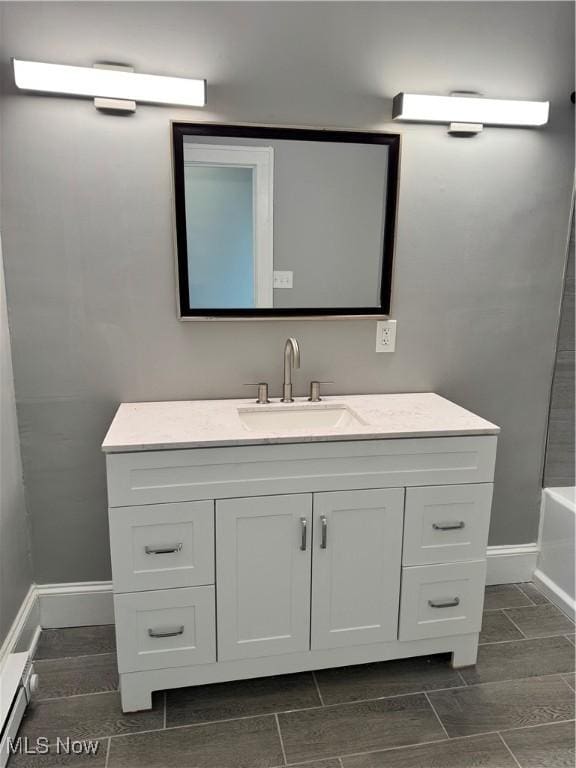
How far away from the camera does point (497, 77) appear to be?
81.3 inches

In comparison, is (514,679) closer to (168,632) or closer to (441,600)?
(441,600)

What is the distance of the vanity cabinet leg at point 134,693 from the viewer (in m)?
1.74

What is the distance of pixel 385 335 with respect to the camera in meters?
2.18

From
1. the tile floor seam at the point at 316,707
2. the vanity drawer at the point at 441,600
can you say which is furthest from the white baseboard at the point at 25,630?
the vanity drawer at the point at 441,600

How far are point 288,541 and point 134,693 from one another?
0.66 meters

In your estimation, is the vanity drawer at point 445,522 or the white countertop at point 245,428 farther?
the vanity drawer at point 445,522

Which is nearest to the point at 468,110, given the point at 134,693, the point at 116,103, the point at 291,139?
the point at 291,139

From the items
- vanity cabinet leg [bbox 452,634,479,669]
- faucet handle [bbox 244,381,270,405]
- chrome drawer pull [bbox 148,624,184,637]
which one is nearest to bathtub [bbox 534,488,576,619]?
vanity cabinet leg [bbox 452,634,479,669]

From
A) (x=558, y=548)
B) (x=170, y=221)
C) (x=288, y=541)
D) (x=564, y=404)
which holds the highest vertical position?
(x=170, y=221)

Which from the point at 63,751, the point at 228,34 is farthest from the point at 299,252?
the point at 63,751

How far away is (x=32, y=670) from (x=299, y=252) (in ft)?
5.42

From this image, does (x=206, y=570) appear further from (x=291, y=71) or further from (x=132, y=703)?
(x=291, y=71)

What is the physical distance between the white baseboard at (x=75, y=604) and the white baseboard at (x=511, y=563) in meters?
1.58

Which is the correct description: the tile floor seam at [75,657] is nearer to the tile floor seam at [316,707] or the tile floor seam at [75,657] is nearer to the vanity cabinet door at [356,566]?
the tile floor seam at [316,707]
